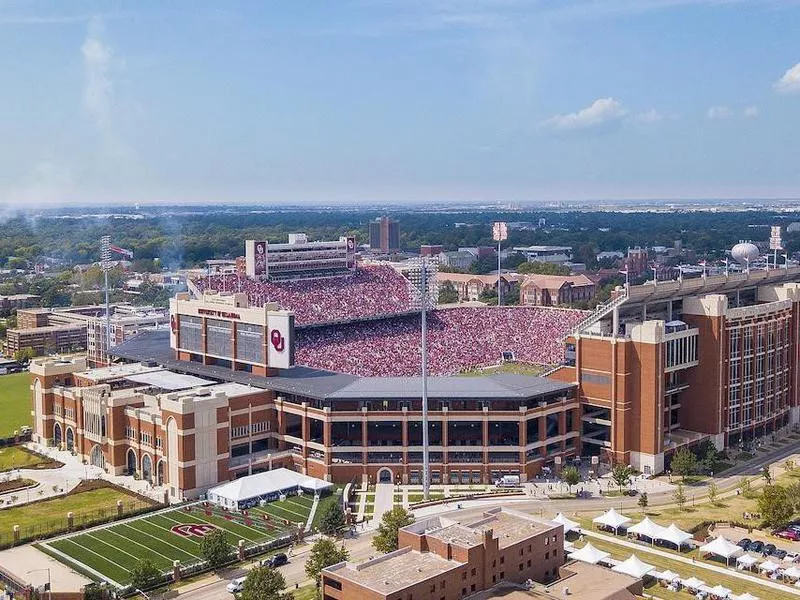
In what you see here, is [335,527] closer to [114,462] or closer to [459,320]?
[114,462]

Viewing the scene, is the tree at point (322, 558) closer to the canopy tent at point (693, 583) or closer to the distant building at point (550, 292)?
the canopy tent at point (693, 583)

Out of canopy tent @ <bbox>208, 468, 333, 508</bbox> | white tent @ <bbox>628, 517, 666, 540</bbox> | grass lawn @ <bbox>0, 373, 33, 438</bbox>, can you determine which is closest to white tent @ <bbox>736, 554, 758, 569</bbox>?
white tent @ <bbox>628, 517, 666, 540</bbox>

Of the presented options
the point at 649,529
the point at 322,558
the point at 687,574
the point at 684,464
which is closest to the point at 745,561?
the point at 687,574

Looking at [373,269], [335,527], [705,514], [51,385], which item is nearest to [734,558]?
[705,514]

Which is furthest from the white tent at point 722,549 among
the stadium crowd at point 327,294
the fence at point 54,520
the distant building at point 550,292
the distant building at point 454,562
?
the distant building at point 550,292

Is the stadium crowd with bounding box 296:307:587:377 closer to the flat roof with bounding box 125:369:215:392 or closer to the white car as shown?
the flat roof with bounding box 125:369:215:392
